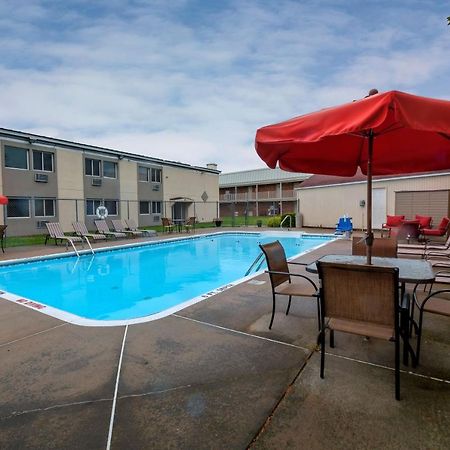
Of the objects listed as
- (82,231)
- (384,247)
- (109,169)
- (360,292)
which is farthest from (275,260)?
(109,169)

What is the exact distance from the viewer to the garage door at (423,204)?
1476cm

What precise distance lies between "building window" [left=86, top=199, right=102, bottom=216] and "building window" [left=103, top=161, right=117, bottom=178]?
1.99 m

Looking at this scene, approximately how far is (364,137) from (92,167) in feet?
63.2

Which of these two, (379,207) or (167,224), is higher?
(379,207)

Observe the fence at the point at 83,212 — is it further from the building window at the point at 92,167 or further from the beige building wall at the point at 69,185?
the building window at the point at 92,167

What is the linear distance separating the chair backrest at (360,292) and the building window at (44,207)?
59.6ft

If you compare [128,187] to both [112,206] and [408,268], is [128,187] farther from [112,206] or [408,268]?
[408,268]

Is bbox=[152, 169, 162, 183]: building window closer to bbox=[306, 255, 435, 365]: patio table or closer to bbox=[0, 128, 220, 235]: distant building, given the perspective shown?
bbox=[0, 128, 220, 235]: distant building

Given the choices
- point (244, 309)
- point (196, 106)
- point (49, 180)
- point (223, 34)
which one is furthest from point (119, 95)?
point (244, 309)

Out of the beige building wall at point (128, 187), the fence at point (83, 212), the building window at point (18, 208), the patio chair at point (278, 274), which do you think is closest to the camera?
the patio chair at point (278, 274)

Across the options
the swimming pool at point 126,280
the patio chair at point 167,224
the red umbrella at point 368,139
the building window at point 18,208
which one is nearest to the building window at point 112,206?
the patio chair at point 167,224

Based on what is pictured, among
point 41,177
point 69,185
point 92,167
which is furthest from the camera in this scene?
point 92,167

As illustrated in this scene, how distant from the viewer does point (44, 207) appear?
1728cm

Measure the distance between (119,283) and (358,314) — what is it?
6.84 m
